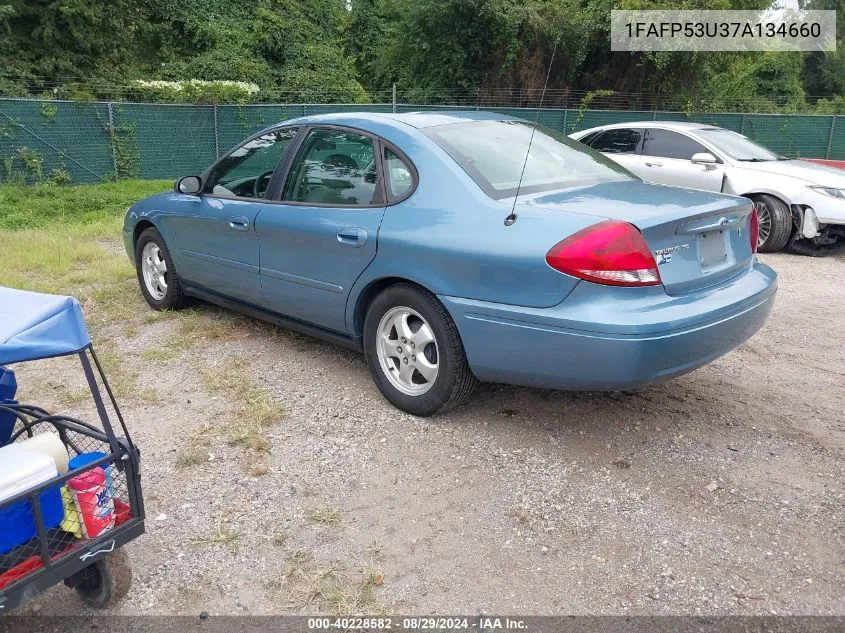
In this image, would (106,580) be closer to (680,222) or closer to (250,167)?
(680,222)

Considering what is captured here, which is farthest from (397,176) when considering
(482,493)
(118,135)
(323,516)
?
(118,135)

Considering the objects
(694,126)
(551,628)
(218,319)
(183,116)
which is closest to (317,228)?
(218,319)

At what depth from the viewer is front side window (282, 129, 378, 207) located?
411 cm

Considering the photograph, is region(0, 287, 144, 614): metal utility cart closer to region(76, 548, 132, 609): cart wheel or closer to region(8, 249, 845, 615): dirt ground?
region(76, 548, 132, 609): cart wheel

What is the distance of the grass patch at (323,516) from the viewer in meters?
3.04

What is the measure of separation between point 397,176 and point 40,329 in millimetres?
2163

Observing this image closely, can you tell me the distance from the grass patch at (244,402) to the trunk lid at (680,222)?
1.77 metres

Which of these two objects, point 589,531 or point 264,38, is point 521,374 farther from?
point 264,38

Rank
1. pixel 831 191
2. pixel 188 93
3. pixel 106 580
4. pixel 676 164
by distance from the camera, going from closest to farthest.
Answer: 1. pixel 106 580
2. pixel 831 191
3. pixel 676 164
4. pixel 188 93

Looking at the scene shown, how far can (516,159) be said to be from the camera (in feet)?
13.0

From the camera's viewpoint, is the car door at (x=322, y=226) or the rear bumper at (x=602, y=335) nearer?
the rear bumper at (x=602, y=335)

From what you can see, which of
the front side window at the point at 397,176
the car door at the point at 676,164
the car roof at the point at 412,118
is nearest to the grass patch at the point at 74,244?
the car roof at the point at 412,118

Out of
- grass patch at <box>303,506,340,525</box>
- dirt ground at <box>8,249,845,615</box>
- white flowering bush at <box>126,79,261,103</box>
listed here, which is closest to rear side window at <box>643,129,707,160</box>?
dirt ground at <box>8,249,845,615</box>

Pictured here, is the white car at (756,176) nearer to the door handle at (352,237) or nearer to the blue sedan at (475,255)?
the blue sedan at (475,255)
